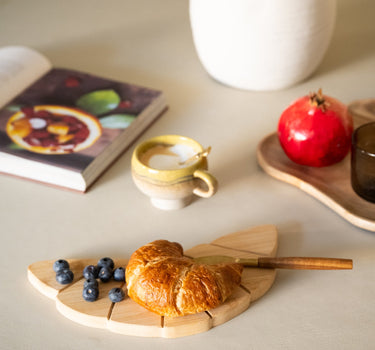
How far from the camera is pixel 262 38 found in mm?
1085

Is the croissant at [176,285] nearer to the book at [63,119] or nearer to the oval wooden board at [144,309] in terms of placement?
the oval wooden board at [144,309]

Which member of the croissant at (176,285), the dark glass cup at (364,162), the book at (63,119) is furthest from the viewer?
the book at (63,119)

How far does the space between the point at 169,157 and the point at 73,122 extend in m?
0.26

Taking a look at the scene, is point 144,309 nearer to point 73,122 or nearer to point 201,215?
point 201,215

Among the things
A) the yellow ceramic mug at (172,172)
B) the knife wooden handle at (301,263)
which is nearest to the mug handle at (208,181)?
the yellow ceramic mug at (172,172)

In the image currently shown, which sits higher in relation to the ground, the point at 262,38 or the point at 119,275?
the point at 262,38

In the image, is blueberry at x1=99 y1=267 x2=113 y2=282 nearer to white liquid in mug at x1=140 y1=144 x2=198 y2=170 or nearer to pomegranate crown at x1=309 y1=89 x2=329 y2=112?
white liquid in mug at x1=140 y1=144 x2=198 y2=170

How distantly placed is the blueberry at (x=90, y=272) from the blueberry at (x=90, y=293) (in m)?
0.03

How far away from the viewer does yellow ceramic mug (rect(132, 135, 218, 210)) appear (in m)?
0.84

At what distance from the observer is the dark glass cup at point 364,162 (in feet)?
2.73

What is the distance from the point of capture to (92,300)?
0.72 meters

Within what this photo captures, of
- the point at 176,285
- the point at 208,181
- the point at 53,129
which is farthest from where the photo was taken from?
the point at 53,129

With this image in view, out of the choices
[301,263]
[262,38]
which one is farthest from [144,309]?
[262,38]

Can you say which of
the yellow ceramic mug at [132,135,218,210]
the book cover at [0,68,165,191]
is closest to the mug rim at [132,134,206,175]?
the yellow ceramic mug at [132,135,218,210]
